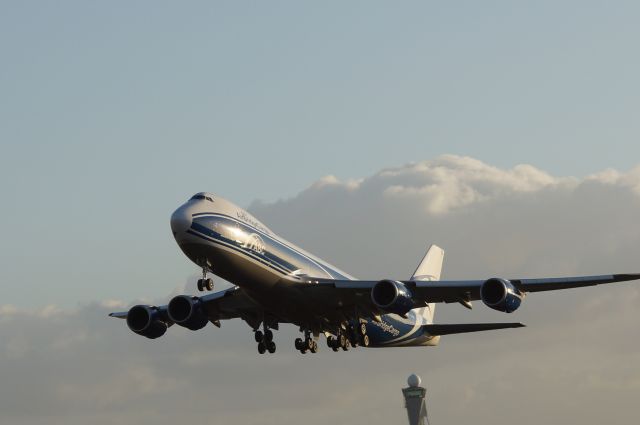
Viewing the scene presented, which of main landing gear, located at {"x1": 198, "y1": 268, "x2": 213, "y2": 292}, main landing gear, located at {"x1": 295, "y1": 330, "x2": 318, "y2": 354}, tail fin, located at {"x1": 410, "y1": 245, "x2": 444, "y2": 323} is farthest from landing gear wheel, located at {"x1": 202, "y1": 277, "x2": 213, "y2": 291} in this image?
tail fin, located at {"x1": 410, "y1": 245, "x2": 444, "y2": 323}

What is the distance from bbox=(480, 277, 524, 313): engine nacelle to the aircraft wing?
623mm

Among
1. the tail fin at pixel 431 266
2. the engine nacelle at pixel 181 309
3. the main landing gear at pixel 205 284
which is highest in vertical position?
the tail fin at pixel 431 266

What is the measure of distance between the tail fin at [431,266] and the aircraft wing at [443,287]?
18.2 metres

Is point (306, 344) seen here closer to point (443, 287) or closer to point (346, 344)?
point (346, 344)

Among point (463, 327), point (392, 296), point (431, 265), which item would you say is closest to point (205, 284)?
point (392, 296)

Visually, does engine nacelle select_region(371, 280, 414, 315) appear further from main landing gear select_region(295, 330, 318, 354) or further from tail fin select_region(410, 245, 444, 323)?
tail fin select_region(410, 245, 444, 323)

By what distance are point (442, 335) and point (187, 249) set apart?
24.7 m

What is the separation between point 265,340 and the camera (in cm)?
6400

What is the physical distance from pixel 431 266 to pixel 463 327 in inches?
518

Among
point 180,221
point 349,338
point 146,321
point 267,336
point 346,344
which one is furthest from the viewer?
point 146,321

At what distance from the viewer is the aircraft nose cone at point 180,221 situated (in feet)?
174

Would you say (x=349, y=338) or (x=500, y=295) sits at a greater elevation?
(x=349, y=338)

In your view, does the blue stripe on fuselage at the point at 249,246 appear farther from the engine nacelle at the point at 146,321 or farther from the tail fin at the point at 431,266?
the tail fin at the point at 431,266

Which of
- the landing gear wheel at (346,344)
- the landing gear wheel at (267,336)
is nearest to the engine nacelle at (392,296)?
the landing gear wheel at (346,344)
